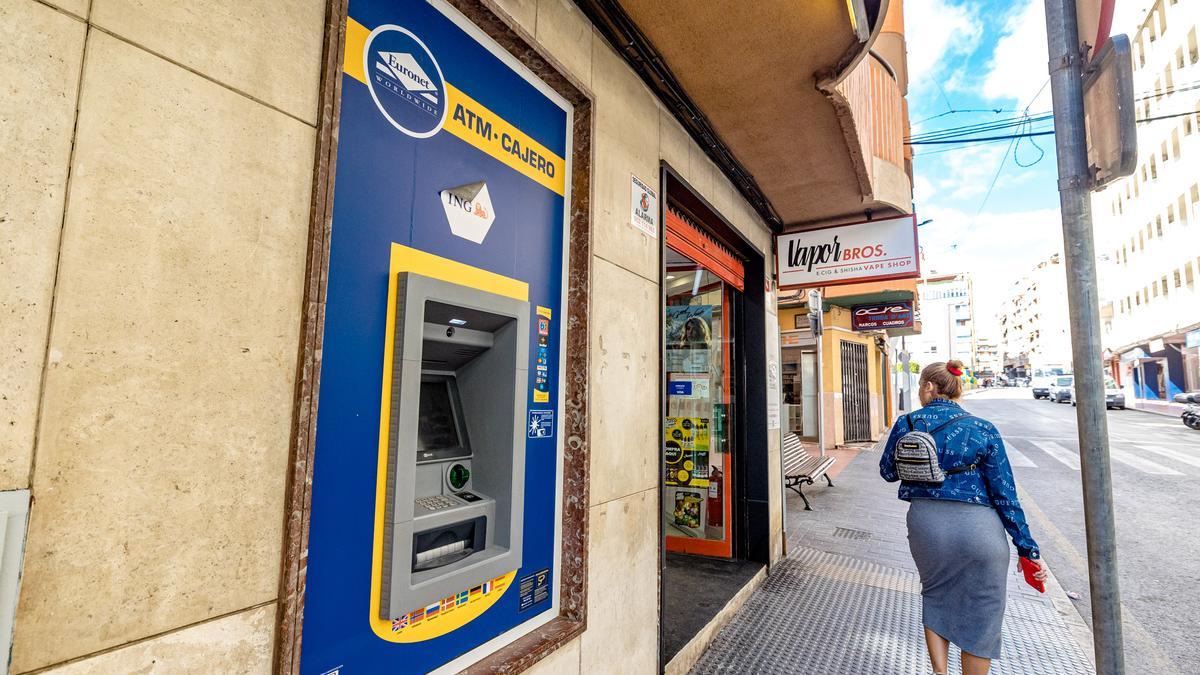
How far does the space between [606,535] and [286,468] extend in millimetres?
1496

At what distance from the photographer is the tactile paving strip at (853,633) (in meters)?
3.24

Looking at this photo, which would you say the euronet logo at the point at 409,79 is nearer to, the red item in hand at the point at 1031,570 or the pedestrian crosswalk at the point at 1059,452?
the red item in hand at the point at 1031,570

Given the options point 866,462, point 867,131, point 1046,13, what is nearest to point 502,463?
point 1046,13

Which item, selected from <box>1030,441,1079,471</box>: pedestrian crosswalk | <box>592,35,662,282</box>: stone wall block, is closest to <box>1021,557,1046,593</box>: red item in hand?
<box>592,35,662,282</box>: stone wall block

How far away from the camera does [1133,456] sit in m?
10.7

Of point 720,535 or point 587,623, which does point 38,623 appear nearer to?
point 587,623

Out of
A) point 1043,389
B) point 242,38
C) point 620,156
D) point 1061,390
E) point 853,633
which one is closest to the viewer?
point 242,38

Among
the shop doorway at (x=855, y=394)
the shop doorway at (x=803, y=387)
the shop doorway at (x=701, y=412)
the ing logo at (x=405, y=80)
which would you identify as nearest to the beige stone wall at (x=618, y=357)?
the ing logo at (x=405, y=80)

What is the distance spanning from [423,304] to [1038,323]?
85695 millimetres

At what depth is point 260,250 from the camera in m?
1.26

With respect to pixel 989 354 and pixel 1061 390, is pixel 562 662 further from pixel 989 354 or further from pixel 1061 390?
pixel 989 354

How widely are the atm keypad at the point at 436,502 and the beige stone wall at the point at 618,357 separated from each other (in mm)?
722

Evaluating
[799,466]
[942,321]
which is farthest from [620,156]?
[942,321]

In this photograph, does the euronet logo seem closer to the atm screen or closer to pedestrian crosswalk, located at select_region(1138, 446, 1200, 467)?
the atm screen
